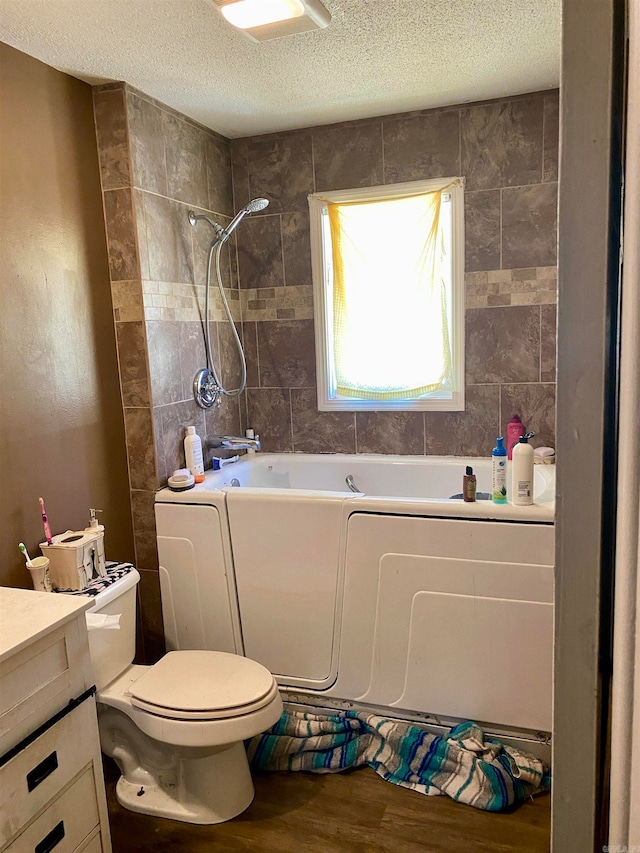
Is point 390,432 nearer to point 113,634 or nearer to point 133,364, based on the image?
point 133,364

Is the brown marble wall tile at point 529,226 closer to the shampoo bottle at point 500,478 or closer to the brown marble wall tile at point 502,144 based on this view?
the brown marble wall tile at point 502,144

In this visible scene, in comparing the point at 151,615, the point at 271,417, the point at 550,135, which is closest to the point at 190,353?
the point at 271,417

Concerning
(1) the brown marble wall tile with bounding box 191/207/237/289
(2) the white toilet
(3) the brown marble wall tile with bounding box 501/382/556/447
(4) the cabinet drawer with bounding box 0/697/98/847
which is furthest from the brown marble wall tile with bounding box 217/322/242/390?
(4) the cabinet drawer with bounding box 0/697/98/847

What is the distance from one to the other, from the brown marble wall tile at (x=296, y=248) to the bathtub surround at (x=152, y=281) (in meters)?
0.43

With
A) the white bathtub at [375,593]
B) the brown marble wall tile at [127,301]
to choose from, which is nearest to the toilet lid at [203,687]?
the white bathtub at [375,593]

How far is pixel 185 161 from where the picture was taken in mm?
2756

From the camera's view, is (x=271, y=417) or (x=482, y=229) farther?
(x=271, y=417)

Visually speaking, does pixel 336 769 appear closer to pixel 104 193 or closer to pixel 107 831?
pixel 107 831

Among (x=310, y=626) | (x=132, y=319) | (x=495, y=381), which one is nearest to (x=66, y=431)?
(x=132, y=319)

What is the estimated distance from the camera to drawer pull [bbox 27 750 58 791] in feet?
4.65

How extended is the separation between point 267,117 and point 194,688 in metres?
2.42

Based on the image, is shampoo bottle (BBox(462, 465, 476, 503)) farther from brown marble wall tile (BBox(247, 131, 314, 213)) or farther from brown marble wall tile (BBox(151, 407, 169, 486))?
brown marble wall tile (BBox(247, 131, 314, 213))

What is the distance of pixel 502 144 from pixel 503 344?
886 millimetres

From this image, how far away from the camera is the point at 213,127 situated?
9.69ft
